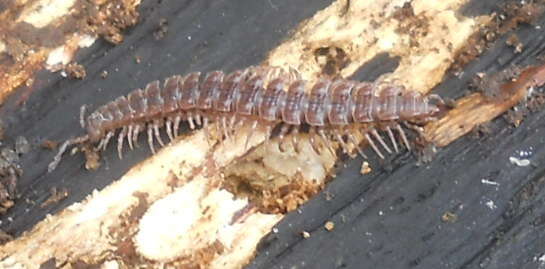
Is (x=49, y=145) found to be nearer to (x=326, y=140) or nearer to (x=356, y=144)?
(x=326, y=140)

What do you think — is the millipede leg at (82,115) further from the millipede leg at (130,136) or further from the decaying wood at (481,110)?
the decaying wood at (481,110)

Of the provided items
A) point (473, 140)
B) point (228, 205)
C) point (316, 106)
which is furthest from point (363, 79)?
point (228, 205)

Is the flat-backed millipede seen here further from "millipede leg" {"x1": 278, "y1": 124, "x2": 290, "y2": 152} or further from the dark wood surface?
the dark wood surface

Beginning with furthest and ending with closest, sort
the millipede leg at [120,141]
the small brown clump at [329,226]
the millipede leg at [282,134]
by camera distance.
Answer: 1. the millipede leg at [120,141]
2. the millipede leg at [282,134]
3. the small brown clump at [329,226]

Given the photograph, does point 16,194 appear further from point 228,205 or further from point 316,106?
point 316,106

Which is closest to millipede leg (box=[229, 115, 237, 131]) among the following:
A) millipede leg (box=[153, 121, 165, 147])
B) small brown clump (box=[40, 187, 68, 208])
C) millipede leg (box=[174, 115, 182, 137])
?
millipede leg (box=[174, 115, 182, 137])

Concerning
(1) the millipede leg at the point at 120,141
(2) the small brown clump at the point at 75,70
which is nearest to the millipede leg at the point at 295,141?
(1) the millipede leg at the point at 120,141
